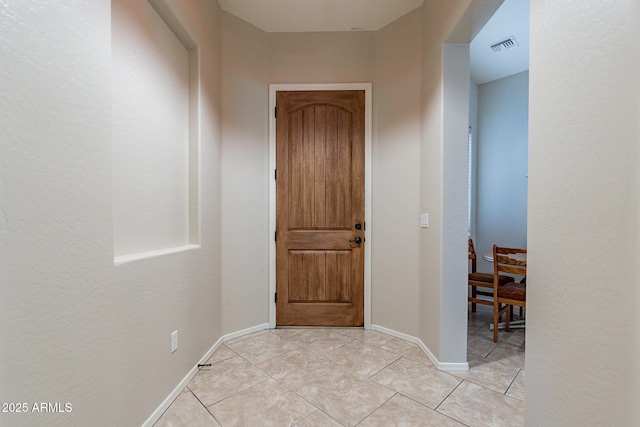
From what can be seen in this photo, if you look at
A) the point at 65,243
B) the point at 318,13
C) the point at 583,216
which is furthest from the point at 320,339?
the point at 318,13

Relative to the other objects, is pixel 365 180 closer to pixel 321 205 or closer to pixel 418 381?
pixel 321 205

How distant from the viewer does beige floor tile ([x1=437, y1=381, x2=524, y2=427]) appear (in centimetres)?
154

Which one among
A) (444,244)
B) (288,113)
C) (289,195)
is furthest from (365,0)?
(444,244)

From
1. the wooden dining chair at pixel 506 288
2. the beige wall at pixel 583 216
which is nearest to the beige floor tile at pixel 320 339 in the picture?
the wooden dining chair at pixel 506 288

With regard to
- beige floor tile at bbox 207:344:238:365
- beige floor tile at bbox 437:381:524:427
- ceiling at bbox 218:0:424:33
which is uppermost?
ceiling at bbox 218:0:424:33

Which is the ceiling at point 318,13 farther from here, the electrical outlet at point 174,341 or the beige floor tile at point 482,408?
the beige floor tile at point 482,408

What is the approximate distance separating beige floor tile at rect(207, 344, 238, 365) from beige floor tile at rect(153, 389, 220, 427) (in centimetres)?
46

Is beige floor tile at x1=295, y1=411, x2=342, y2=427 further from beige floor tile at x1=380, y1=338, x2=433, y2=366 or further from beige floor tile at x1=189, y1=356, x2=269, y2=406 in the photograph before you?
beige floor tile at x1=380, y1=338, x2=433, y2=366

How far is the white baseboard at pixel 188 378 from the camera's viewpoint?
1525mm

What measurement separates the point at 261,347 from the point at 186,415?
883 mm

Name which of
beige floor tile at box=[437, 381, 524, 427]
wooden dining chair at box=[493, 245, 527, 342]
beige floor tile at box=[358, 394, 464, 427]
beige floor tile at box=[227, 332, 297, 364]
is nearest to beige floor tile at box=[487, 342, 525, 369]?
wooden dining chair at box=[493, 245, 527, 342]

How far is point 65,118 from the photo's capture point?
1.00 metres

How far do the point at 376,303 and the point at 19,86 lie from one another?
2.78m

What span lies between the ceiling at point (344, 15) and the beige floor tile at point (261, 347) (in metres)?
2.97
